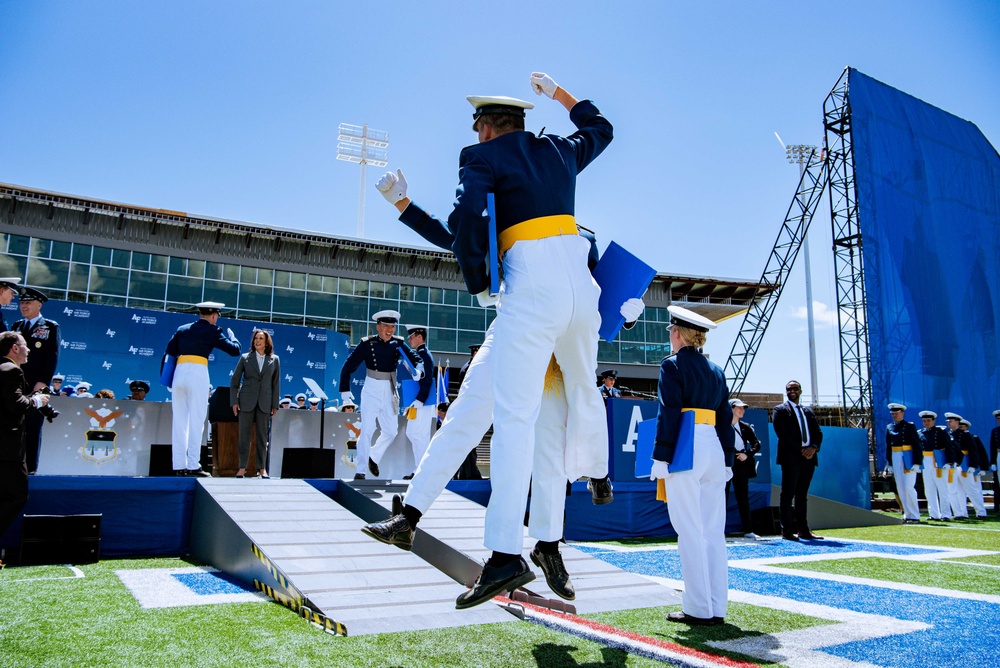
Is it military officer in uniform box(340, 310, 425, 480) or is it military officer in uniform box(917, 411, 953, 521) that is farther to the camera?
military officer in uniform box(917, 411, 953, 521)

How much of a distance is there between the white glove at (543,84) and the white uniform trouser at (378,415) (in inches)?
278

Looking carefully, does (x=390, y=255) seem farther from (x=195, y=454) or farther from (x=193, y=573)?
(x=193, y=573)

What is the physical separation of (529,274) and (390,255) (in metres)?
40.6

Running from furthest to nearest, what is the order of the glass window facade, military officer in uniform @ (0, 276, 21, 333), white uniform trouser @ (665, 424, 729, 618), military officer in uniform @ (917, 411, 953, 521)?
the glass window facade → military officer in uniform @ (917, 411, 953, 521) → military officer in uniform @ (0, 276, 21, 333) → white uniform trouser @ (665, 424, 729, 618)

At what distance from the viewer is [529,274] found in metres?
3.29

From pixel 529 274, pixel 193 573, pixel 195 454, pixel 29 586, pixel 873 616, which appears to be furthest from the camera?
pixel 195 454

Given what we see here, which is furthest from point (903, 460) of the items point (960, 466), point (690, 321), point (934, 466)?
point (690, 321)

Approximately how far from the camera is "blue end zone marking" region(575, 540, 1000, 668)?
130 inches

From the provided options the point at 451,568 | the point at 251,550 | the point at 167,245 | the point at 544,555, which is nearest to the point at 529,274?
the point at 544,555

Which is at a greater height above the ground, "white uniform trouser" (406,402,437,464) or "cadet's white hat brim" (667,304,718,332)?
"cadet's white hat brim" (667,304,718,332)

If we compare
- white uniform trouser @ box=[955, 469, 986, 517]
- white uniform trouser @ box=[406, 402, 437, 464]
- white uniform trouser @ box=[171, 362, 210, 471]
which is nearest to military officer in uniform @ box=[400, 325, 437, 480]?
white uniform trouser @ box=[406, 402, 437, 464]

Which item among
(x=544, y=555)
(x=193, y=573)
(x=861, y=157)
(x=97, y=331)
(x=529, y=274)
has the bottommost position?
(x=193, y=573)

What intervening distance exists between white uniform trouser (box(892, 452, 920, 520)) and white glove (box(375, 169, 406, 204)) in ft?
49.1

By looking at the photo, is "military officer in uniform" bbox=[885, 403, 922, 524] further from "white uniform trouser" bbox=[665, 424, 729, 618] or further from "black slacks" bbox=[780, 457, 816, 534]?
"white uniform trouser" bbox=[665, 424, 729, 618]
